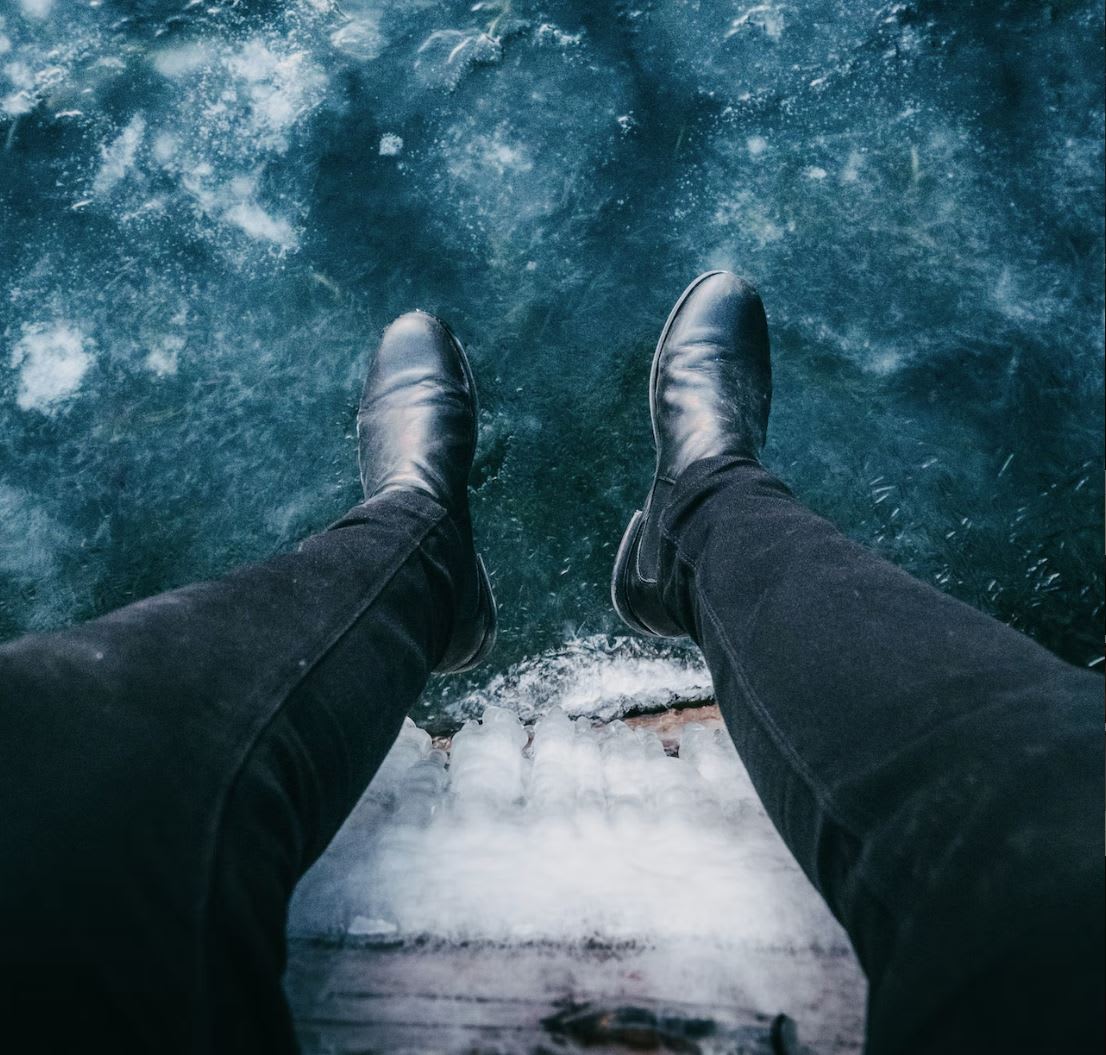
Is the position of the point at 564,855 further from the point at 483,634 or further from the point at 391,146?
the point at 391,146

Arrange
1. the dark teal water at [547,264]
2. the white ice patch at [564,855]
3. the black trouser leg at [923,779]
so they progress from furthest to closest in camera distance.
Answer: the dark teal water at [547,264], the white ice patch at [564,855], the black trouser leg at [923,779]

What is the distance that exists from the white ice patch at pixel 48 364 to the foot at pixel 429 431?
0.53 metres

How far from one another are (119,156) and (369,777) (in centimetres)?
128

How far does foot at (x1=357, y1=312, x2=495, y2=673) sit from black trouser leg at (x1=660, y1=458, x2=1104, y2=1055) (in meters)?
0.43

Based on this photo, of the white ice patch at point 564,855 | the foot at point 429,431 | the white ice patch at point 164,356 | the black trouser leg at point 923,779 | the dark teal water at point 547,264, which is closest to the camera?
the black trouser leg at point 923,779

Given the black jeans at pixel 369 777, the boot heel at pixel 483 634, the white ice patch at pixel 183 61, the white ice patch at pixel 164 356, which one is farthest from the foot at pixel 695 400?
the white ice patch at pixel 183 61

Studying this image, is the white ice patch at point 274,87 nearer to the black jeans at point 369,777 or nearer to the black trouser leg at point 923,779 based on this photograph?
the black jeans at point 369,777

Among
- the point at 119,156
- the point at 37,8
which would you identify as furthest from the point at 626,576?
the point at 37,8

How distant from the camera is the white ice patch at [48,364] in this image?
52.6 inches

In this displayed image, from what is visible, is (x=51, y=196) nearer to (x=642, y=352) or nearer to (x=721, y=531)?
(x=642, y=352)

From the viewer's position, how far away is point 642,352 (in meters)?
1.32

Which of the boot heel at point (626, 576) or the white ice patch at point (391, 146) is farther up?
the white ice patch at point (391, 146)

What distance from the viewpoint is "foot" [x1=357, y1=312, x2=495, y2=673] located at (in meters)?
1.12

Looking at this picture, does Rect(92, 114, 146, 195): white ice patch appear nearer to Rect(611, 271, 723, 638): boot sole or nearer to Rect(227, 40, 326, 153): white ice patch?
Rect(227, 40, 326, 153): white ice patch
